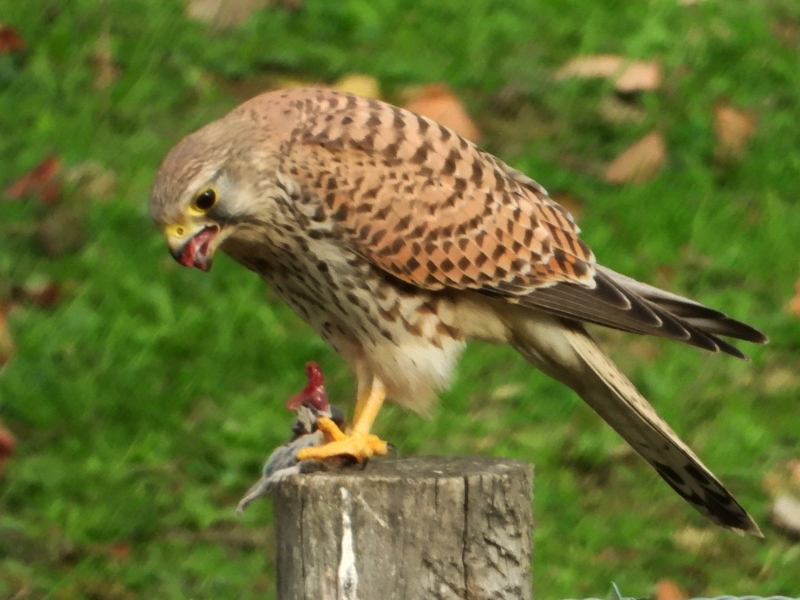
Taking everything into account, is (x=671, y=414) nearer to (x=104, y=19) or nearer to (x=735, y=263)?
(x=735, y=263)

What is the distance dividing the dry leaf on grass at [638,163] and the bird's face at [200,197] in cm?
300

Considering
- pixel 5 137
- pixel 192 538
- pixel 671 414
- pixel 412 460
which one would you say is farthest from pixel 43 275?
pixel 412 460

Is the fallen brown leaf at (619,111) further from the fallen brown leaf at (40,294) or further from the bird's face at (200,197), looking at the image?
the bird's face at (200,197)

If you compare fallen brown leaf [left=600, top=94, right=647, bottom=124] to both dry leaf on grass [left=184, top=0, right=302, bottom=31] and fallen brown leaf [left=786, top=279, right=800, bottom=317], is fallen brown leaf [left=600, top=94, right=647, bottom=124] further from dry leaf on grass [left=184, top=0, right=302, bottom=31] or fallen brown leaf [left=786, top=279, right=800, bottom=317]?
dry leaf on grass [left=184, top=0, right=302, bottom=31]

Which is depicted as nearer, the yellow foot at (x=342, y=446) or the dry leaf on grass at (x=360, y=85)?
the yellow foot at (x=342, y=446)

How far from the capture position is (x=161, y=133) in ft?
18.7

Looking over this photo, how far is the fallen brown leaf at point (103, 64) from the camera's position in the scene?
5.98 meters

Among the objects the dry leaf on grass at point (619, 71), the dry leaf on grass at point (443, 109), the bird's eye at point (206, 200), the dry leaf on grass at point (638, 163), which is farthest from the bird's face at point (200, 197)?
the dry leaf on grass at point (619, 71)

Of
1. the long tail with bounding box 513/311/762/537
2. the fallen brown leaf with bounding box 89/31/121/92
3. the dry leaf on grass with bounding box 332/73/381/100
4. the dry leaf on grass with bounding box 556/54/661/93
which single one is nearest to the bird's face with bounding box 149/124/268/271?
the long tail with bounding box 513/311/762/537

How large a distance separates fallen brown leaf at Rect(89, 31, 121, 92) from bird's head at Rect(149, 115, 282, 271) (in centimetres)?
322

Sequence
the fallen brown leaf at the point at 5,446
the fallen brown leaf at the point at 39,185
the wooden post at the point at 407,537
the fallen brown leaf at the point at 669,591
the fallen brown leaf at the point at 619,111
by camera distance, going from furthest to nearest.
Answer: the fallen brown leaf at the point at 619,111
the fallen brown leaf at the point at 39,185
the fallen brown leaf at the point at 5,446
the fallen brown leaf at the point at 669,591
the wooden post at the point at 407,537

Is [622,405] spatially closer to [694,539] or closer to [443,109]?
[694,539]

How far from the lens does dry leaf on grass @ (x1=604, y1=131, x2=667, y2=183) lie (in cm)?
562

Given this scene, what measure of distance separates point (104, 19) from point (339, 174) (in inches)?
146
